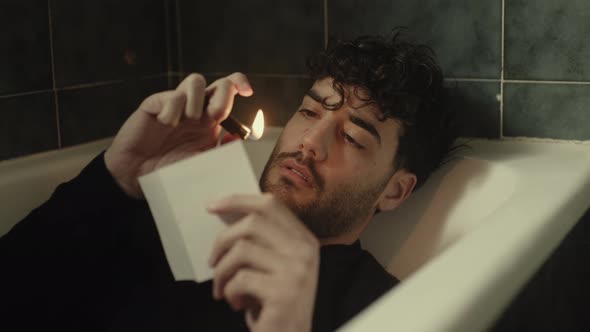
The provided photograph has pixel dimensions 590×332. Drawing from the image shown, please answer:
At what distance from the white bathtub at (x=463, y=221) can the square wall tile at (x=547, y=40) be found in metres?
0.14

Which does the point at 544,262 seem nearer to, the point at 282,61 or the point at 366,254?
the point at 366,254

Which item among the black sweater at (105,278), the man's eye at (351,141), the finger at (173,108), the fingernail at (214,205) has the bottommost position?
the black sweater at (105,278)

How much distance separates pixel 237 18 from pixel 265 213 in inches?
47.1

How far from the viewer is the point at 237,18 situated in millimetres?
1966

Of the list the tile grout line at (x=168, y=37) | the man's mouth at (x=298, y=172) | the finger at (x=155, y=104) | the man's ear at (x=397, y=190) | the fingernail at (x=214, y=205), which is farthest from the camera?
the tile grout line at (x=168, y=37)

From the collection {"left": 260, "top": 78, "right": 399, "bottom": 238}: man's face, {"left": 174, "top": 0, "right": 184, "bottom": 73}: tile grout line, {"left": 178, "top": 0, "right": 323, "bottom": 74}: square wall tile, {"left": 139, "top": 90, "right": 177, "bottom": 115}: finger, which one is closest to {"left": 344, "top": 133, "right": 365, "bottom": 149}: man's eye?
{"left": 260, "top": 78, "right": 399, "bottom": 238}: man's face

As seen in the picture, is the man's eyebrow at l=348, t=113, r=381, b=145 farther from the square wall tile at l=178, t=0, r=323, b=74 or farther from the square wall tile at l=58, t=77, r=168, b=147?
the square wall tile at l=58, t=77, r=168, b=147

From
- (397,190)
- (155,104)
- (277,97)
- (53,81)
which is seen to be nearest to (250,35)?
(277,97)

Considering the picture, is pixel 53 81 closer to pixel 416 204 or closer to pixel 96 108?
pixel 96 108

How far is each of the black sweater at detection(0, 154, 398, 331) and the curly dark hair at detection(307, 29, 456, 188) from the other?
0.23 m

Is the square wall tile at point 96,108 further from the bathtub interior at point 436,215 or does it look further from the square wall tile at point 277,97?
the bathtub interior at point 436,215

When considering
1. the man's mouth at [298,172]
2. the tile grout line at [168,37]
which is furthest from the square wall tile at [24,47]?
the man's mouth at [298,172]

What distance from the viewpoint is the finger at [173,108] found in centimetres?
106

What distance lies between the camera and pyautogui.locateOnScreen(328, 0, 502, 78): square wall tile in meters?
1.64
